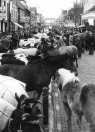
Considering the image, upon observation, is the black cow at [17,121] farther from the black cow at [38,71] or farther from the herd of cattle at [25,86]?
the black cow at [38,71]

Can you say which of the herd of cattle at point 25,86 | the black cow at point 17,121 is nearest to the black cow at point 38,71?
the herd of cattle at point 25,86

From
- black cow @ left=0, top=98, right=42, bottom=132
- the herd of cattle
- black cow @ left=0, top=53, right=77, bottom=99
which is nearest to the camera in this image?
black cow @ left=0, top=98, right=42, bottom=132

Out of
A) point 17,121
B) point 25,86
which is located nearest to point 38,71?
point 25,86

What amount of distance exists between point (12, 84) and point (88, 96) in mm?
1645

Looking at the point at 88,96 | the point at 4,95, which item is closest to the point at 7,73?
the point at 4,95

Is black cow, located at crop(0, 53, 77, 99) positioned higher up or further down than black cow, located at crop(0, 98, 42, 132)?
higher up

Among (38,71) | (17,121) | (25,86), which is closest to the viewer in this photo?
(17,121)

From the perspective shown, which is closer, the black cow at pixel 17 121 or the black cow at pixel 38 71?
the black cow at pixel 17 121

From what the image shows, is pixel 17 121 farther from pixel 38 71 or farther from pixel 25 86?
pixel 38 71

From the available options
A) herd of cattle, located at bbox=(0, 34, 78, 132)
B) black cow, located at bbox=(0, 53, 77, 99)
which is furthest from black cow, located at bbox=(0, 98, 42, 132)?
black cow, located at bbox=(0, 53, 77, 99)

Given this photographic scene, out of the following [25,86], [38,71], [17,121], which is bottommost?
[17,121]

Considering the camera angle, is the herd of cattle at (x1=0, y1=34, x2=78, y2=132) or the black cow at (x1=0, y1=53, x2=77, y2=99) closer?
the herd of cattle at (x1=0, y1=34, x2=78, y2=132)

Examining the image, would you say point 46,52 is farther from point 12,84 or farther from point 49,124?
point 12,84

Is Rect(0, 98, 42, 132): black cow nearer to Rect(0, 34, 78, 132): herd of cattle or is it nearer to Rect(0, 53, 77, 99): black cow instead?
Rect(0, 34, 78, 132): herd of cattle
